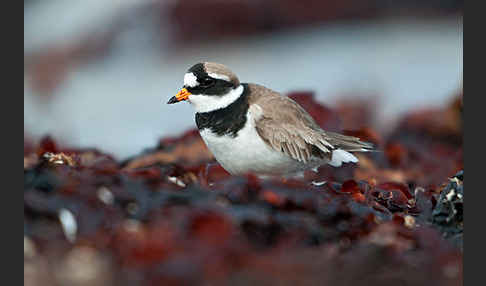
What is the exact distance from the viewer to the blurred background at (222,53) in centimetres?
717

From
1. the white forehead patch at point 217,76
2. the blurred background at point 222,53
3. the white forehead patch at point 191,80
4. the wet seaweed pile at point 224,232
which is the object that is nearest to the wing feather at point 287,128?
the white forehead patch at point 217,76

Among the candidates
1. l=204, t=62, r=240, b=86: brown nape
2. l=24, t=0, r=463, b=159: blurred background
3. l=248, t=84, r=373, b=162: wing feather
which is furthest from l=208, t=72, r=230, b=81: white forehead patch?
l=24, t=0, r=463, b=159: blurred background

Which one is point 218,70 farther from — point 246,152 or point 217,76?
point 246,152

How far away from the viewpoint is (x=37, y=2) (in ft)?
30.7

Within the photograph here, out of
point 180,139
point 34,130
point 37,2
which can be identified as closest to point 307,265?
point 180,139

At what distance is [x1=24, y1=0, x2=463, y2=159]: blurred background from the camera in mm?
7172

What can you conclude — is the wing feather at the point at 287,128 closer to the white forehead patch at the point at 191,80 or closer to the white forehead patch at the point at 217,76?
the white forehead patch at the point at 217,76

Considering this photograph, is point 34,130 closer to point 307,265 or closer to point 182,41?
point 182,41

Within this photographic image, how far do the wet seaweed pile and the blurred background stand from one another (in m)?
4.20

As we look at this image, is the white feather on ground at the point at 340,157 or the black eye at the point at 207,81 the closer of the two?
the black eye at the point at 207,81

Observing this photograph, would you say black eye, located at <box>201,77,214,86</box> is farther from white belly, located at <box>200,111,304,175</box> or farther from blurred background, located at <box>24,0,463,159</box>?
blurred background, located at <box>24,0,463,159</box>

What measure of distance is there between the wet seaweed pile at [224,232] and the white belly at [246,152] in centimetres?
33

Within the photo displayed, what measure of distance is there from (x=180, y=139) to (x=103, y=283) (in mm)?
2564

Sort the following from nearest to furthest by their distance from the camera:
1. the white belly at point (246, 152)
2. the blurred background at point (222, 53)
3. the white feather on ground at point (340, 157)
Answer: the white belly at point (246, 152) → the white feather on ground at point (340, 157) → the blurred background at point (222, 53)
